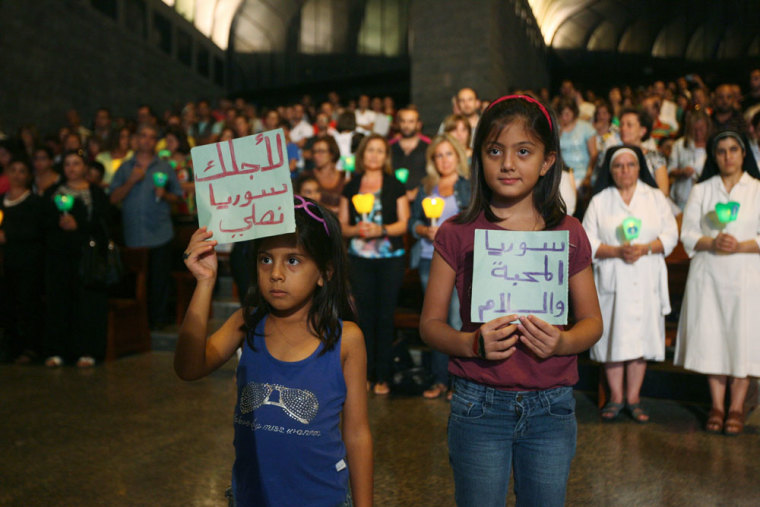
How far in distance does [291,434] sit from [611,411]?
3.32m

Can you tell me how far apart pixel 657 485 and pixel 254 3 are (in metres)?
20.6

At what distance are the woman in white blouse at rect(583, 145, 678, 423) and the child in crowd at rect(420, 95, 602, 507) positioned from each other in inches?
113

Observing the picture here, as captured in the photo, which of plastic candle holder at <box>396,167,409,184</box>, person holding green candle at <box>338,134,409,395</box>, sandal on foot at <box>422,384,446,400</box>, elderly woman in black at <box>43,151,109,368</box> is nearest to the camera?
person holding green candle at <box>338,134,409,395</box>

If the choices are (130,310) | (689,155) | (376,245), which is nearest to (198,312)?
(376,245)

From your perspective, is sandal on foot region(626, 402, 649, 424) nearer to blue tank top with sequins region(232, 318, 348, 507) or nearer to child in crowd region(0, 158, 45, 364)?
blue tank top with sequins region(232, 318, 348, 507)

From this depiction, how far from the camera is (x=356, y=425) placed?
174cm

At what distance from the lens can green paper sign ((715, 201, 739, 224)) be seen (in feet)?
13.5

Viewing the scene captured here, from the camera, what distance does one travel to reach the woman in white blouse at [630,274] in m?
4.47

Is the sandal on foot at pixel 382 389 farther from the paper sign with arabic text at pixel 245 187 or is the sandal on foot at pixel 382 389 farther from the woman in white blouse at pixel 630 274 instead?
the paper sign with arabic text at pixel 245 187

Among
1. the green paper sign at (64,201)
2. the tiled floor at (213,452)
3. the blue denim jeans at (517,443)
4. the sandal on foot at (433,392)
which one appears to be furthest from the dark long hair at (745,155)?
the green paper sign at (64,201)

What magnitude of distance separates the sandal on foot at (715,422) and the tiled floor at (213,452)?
0.31 ft

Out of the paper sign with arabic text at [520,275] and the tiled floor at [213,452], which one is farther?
the tiled floor at [213,452]

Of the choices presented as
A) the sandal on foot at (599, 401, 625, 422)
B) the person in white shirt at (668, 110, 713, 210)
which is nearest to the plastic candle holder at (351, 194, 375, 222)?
the sandal on foot at (599, 401, 625, 422)

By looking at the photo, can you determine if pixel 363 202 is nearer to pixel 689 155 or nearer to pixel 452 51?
pixel 689 155
